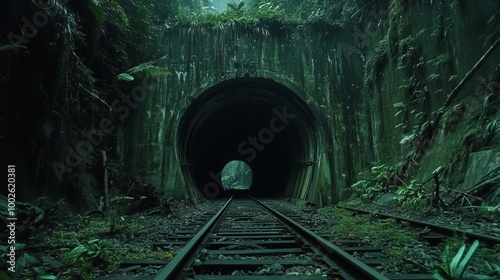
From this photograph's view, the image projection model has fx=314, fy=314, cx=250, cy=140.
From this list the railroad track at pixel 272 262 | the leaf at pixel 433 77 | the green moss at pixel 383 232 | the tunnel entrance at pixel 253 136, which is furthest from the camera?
the tunnel entrance at pixel 253 136

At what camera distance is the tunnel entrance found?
11445 millimetres

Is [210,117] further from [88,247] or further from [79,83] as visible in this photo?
[88,247]

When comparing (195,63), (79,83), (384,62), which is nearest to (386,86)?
(384,62)

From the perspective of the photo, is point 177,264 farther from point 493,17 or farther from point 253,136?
point 253,136

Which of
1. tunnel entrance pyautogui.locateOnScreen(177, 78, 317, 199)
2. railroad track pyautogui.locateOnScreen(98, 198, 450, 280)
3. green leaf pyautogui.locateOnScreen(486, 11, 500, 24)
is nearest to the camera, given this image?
railroad track pyautogui.locateOnScreen(98, 198, 450, 280)

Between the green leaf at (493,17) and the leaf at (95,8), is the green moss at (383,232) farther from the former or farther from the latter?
the leaf at (95,8)

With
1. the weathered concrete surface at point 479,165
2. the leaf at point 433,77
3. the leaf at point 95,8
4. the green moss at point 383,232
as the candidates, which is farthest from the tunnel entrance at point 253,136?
the green moss at point 383,232

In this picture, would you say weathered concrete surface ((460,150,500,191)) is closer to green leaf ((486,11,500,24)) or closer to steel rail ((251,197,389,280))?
green leaf ((486,11,500,24))

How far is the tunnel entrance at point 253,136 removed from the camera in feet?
37.6

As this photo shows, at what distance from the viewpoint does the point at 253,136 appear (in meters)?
20.2

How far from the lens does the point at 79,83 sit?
243 inches

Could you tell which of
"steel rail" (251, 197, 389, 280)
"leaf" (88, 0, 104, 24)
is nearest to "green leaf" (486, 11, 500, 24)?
"steel rail" (251, 197, 389, 280)

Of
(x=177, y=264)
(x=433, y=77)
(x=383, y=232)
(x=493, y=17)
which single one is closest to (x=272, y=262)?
(x=177, y=264)

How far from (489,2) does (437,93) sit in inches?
Result: 84.9
